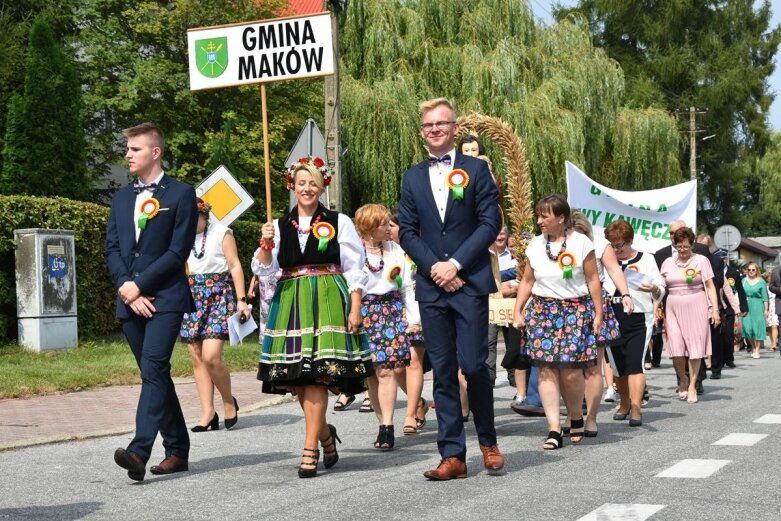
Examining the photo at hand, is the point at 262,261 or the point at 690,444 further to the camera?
the point at 690,444

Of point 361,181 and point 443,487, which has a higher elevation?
point 361,181

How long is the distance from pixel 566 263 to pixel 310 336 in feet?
7.39

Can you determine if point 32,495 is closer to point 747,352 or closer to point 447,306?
point 447,306

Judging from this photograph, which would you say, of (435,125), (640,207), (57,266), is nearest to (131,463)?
(435,125)

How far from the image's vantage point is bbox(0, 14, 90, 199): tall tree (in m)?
22.9

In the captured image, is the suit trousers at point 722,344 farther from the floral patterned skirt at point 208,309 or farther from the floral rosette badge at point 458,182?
the floral rosette badge at point 458,182

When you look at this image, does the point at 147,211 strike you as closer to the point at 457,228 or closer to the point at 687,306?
the point at 457,228

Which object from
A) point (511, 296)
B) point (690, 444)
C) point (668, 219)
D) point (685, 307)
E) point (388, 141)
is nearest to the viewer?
point (690, 444)

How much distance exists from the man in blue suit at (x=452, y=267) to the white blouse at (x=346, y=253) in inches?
14.4

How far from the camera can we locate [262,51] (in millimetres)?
12914

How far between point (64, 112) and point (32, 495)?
17.5m

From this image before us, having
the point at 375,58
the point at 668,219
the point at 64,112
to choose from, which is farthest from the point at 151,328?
the point at 375,58

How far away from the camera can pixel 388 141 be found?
92.5ft

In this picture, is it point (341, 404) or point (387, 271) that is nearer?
point (387, 271)
